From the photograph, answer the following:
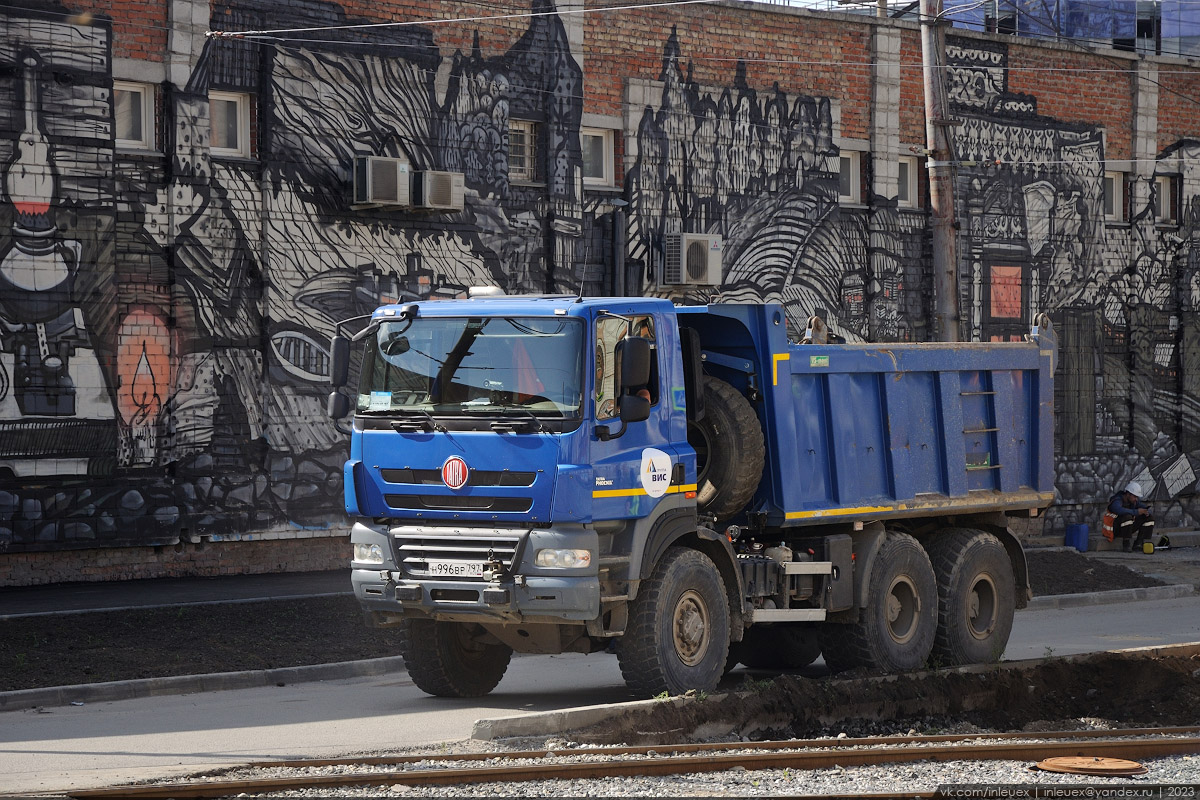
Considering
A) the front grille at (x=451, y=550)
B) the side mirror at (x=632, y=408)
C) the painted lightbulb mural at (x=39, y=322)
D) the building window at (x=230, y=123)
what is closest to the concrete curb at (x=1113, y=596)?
the side mirror at (x=632, y=408)

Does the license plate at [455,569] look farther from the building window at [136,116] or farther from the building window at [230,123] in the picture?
the building window at [230,123]

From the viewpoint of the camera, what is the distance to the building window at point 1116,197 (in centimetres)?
3044

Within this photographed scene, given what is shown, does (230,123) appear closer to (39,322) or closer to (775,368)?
(39,322)

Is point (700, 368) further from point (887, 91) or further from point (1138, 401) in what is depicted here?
point (1138, 401)

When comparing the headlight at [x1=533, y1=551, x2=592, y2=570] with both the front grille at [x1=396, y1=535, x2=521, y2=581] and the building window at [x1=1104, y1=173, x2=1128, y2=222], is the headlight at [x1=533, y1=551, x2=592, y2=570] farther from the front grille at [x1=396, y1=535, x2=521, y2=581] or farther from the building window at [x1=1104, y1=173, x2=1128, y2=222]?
the building window at [x1=1104, y1=173, x2=1128, y2=222]

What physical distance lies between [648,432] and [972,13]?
87.8ft

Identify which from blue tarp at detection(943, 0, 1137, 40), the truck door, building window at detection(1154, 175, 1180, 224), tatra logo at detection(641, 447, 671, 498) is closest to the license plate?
the truck door

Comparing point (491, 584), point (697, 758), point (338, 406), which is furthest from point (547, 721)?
point (338, 406)

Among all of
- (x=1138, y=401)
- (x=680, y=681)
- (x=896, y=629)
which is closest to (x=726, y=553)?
(x=680, y=681)

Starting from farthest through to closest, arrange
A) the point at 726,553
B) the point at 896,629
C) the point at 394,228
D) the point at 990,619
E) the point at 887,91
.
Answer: the point at 887,91, the point at 394,228, the point at 990,619, the point at 896,629, the point at 726,553

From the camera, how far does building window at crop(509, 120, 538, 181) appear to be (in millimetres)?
22469

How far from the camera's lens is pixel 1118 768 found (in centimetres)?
888

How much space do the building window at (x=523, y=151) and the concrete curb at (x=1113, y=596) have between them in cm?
932

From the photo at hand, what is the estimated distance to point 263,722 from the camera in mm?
11148
